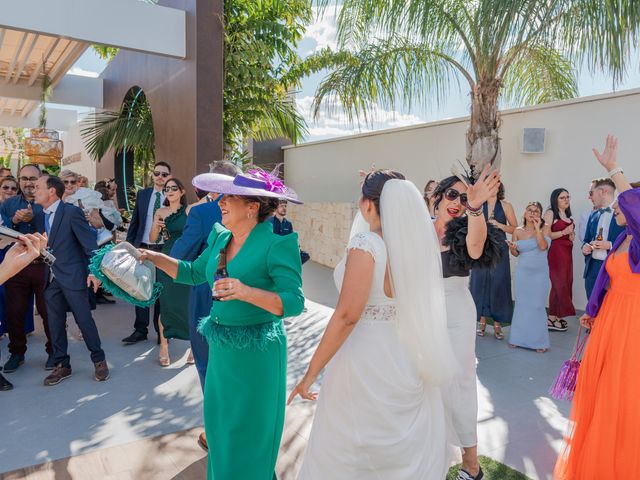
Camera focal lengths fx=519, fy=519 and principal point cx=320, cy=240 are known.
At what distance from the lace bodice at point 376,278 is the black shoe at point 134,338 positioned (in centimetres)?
445

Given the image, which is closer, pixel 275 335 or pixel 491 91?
pixel 275 335

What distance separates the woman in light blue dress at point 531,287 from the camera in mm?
5859

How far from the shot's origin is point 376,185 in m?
2.38

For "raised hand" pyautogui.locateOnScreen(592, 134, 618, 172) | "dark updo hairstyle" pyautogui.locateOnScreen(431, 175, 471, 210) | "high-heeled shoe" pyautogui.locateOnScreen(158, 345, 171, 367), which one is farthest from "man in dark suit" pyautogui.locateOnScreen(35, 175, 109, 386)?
"raised hand" pyautogui.locateOnScreen(592, 134, 618, 172)

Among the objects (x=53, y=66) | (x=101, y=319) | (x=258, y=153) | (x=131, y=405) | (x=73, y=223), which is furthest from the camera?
(x=258, y=153)

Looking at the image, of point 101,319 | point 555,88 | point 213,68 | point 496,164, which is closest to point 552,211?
point 496,164

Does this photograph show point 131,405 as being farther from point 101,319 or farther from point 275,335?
point 101,319

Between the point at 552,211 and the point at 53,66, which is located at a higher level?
the point at 53,66

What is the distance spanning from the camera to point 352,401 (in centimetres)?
227

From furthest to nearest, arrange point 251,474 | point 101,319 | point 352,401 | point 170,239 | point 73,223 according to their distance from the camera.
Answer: point 101,319
point 170,239
point 73,223
point 251,474
point 352,401

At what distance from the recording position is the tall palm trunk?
7.41m

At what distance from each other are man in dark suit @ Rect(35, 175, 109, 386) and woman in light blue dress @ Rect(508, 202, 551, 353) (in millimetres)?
4428

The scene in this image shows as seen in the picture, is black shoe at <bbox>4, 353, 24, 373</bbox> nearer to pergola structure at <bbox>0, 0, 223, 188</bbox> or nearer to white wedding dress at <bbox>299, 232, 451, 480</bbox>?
pergola structure at <bbox>0, 0, 223, 188</bbox>

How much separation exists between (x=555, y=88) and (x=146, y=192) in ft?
23.1
